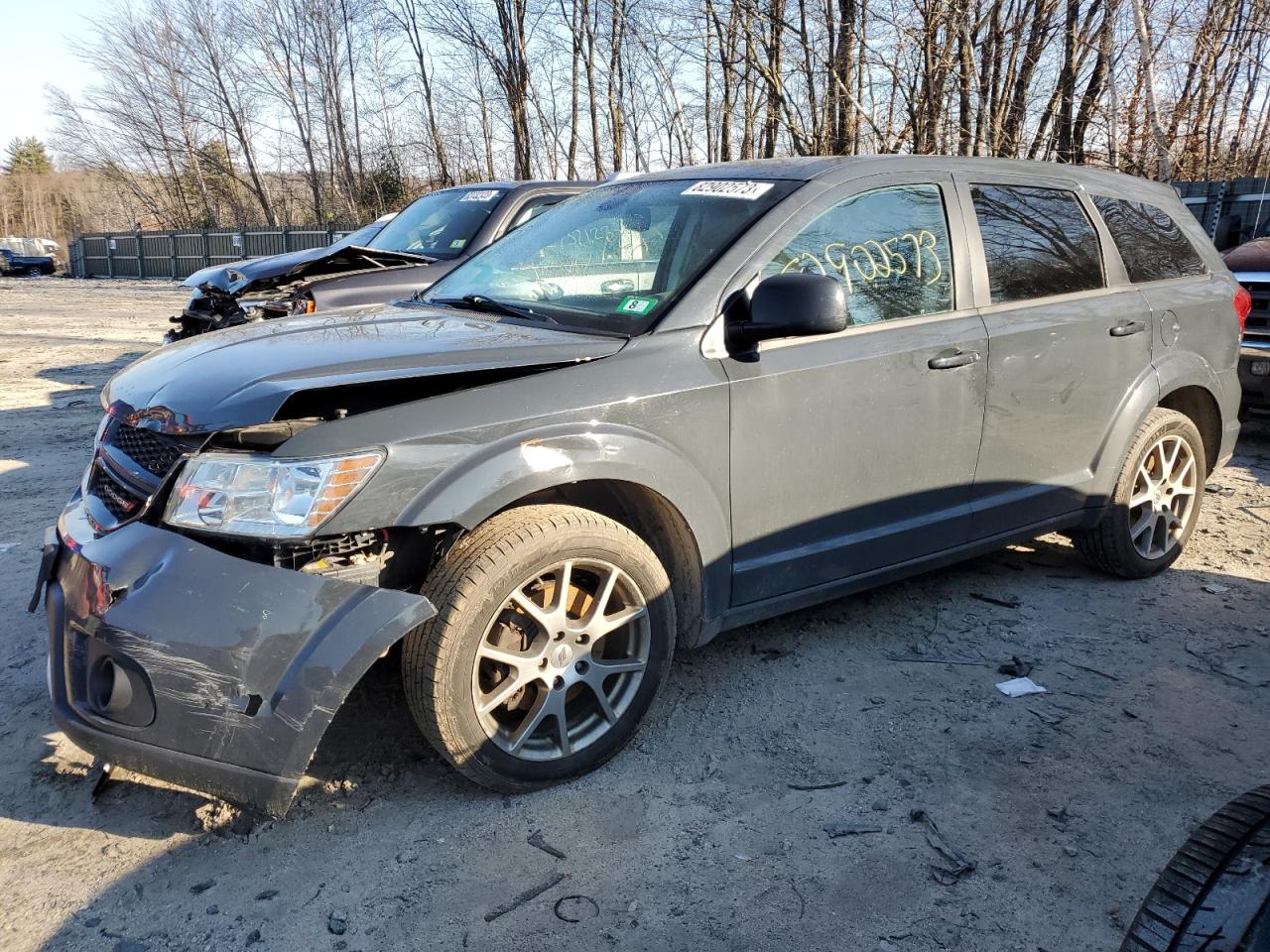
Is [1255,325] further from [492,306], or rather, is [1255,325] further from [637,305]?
[492,306]

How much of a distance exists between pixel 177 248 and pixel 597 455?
3818 centimetres

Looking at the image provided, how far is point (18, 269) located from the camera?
40.4 m

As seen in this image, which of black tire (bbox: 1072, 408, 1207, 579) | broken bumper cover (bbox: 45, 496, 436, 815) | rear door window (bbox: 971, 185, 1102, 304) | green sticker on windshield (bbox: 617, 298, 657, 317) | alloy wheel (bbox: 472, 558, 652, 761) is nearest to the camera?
broken bumper cover (bbox: 45, 496, 436, 815)

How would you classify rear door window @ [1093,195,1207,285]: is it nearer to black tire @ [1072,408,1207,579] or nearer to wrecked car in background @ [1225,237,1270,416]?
black tire @ [1072,408,1207,579]

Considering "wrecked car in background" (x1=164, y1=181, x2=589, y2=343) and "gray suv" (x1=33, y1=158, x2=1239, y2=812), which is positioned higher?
"wrecked car in background" (x1=164, y1=181, x2=589, y2=343)

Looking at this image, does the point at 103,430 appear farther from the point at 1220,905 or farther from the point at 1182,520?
the point at 1182,520

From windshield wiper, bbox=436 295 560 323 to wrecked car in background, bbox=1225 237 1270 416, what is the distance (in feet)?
17.5

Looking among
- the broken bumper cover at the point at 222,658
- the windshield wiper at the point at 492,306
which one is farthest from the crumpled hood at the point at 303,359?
the broken bumper cover at the point at 222,658

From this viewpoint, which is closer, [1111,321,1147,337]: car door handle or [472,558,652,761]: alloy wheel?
[472,558,652,761]: alloy wheel

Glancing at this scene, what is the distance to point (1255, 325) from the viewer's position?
278 inches

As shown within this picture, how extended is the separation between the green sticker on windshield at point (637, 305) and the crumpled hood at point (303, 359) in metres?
0.18

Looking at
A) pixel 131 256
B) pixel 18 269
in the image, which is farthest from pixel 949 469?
A: pixel 18 269

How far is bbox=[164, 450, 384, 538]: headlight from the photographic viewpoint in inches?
91.9

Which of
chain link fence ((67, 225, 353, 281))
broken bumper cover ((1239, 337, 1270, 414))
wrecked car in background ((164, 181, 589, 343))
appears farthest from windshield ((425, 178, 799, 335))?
chain link fence ((67, 225, 353, 281))
